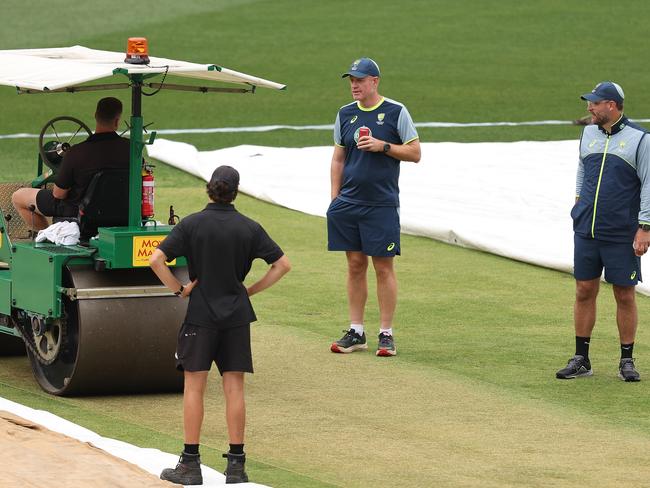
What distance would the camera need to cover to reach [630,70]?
29578 millimetres

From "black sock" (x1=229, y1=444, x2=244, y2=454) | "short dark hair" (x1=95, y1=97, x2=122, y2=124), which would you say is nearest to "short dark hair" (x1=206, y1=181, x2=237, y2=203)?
"black sock" (x1=229, y1=444, x2=244, y2=454)

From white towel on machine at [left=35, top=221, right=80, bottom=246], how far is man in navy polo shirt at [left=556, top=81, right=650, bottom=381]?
3.19 meters

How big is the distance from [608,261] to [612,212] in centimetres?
32

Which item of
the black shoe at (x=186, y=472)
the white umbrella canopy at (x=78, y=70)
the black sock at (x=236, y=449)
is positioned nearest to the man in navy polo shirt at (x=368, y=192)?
the white umbrella canopy at (x=78, y=70)

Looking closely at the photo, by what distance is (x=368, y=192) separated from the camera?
10.4 m

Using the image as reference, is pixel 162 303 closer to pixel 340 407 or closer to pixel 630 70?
pixel 340 407

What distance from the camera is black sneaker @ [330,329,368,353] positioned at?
10391 mm

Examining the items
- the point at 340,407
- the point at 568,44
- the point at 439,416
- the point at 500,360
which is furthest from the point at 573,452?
the point at 568,44

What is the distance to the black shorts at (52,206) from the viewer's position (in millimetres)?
9438

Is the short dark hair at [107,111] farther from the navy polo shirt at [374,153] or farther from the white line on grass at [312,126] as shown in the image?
the white line on grass at [312,126]

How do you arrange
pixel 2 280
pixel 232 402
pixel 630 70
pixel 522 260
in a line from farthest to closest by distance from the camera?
pixel 630 70, pixel 522 260, pixel 2 280, pixel 232 402

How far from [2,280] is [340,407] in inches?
92.8

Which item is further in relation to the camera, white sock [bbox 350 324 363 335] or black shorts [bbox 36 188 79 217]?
white sock [bbox 350 324 363 335]

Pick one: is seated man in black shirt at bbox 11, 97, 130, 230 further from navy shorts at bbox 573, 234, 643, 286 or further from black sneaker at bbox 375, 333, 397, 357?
navy shorts at bbox 573, 234, 643, 286
